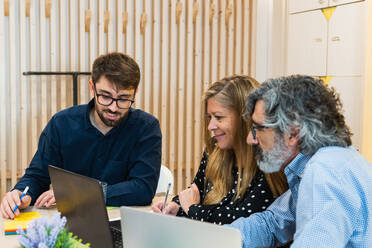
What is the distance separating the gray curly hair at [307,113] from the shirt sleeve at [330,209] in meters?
0.17

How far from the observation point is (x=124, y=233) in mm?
1419

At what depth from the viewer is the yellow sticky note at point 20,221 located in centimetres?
203

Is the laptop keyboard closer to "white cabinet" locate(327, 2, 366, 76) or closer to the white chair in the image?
the white chair

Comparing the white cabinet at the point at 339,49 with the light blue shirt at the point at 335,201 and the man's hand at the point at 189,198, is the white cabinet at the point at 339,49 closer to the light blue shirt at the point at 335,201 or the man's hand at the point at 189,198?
the man's hand at the point at 189,198

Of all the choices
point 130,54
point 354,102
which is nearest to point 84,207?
point 354,102

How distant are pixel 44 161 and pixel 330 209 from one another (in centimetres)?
167

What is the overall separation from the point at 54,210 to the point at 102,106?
0.56 m

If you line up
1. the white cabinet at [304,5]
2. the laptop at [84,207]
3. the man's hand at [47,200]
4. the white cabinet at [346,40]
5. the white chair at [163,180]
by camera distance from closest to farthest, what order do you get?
the laptop at [84,207], the man's hand at [47,200], the white chair at [163,180], the white cabinet at [346,40], the white cabinet at [304,5]

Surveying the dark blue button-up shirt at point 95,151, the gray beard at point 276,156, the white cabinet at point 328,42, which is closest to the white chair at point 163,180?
the dark blue button-up shirt at point 95,151

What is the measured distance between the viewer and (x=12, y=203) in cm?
227

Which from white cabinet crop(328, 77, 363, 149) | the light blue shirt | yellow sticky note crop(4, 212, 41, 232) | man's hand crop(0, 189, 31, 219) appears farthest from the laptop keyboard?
white cabinet crop(328, 77, 363, 149)

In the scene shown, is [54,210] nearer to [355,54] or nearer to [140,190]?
[140,190]

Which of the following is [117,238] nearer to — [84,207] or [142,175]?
[84,207]

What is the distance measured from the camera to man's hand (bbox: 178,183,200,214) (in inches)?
87.8
